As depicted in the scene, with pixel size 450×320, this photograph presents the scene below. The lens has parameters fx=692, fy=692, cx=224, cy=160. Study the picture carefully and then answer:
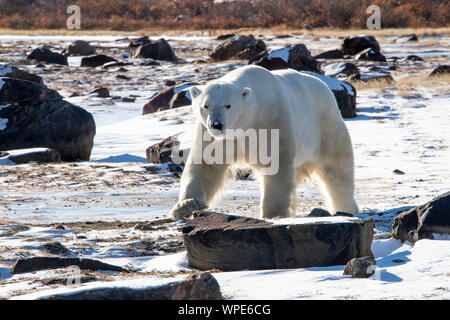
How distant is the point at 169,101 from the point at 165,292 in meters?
10.1

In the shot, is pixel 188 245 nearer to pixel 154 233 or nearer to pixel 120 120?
pixel 154 233

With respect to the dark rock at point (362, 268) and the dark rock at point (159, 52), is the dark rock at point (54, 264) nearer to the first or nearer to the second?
the dark rock at point (362, 268)

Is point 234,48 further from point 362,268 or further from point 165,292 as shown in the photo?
point 165,292

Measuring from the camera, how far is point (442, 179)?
22.4 ft

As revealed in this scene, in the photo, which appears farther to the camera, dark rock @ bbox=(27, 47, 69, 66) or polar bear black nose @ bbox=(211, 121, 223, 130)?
dark rock @ bbox=(27, 47, 69, 66)

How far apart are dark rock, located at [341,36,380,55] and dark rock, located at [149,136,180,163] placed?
16990 millimetres

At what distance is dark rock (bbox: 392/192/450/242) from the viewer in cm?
408

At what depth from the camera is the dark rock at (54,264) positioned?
355cm

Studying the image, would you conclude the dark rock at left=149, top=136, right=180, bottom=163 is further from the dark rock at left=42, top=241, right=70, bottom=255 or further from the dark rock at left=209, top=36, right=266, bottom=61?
the dark rock at left=209, top=36, right=266, bottom=61

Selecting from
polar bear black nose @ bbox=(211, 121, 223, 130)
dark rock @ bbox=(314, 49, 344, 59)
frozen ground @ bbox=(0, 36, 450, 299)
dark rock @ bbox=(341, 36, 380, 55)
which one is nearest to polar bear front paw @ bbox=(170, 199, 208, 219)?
frozen ground @ bbox=(0, 36, 450, 299)

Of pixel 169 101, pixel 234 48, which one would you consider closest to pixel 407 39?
pixel 234 48

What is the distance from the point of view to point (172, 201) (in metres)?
6.20

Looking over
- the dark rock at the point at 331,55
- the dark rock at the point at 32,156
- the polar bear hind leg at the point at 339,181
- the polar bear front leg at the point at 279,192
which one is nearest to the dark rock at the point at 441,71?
the dark rock at the point at 331,55
